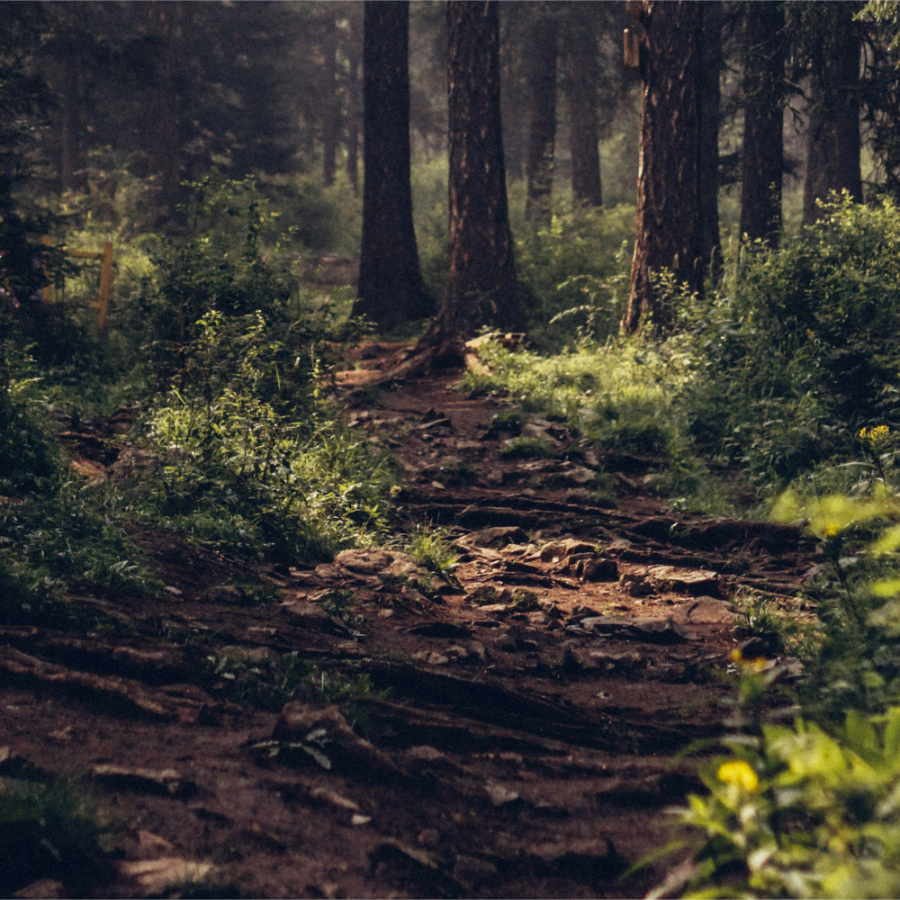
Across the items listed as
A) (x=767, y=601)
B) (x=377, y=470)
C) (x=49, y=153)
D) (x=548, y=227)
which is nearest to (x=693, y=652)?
(x=767, y=601)

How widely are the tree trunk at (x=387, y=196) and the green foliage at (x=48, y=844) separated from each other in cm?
1332

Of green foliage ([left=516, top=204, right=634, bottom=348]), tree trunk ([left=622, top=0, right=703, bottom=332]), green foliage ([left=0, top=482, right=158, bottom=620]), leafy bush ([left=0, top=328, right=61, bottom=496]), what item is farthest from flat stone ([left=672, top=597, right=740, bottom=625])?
green foliage ([left=516, top=204, right=634, bottom=348])

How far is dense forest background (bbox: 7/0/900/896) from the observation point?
2627 mm

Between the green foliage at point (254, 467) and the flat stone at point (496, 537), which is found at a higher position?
the green foliage at point (254, 467)

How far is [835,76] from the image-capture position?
49.2ft

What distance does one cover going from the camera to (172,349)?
8.02 m

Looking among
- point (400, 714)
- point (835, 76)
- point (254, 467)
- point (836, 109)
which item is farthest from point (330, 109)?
point (400, 714)

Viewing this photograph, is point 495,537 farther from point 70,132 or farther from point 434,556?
point 70,132

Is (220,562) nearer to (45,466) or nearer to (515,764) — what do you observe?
(45,466)

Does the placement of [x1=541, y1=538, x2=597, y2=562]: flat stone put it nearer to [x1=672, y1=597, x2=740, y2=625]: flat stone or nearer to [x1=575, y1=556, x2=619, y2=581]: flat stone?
[x1=575, y1=556, x2=619, y2=581]: flat stone

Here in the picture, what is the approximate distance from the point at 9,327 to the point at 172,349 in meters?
1.61

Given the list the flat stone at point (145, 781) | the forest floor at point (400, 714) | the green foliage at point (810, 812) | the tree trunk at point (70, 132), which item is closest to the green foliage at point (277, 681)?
the forest floor at point (400, 714)

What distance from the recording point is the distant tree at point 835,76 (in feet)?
38.0

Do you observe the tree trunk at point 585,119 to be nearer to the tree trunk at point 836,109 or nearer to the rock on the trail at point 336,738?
the tree trunk at point 836,109
